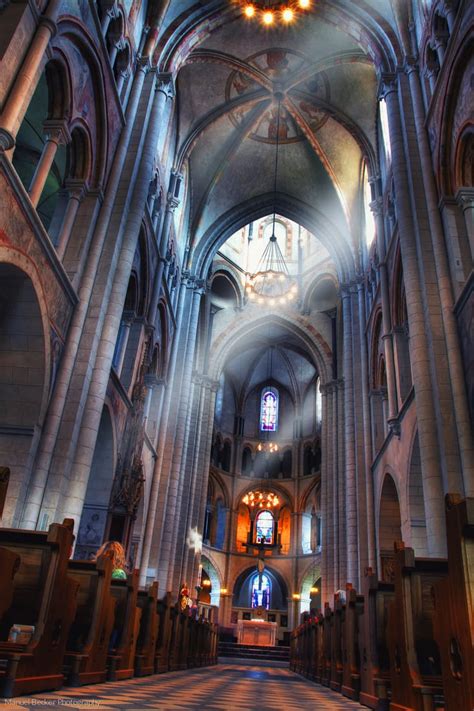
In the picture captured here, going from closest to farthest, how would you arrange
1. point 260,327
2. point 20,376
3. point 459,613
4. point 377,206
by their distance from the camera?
1. point 459,613
2. point 20,376
3. point 377,206
4. point 260,327

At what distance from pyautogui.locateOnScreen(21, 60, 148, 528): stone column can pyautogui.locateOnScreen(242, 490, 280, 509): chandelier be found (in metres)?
26.7

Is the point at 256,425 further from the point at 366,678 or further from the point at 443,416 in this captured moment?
the point at 366,678

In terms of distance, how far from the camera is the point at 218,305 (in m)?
31.5

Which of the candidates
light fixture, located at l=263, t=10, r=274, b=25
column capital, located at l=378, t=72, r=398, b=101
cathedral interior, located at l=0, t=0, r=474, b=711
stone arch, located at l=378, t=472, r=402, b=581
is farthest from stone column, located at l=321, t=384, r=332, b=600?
light fixture, located at l=263, t=10, r=274, b=25

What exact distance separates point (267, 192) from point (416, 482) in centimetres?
1699

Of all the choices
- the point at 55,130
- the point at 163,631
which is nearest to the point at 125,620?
the point at 163,631

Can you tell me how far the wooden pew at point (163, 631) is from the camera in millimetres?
8859

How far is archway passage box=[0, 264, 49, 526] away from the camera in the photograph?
367 inches

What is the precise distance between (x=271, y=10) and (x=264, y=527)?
93.3 ft

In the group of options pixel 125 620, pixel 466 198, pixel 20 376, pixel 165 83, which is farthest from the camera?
pixel 165 83

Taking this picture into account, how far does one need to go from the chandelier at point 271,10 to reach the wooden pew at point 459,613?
A: 62.5ft

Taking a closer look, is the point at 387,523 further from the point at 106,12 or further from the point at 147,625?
the point at 106,12

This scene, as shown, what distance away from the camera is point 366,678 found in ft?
21.2

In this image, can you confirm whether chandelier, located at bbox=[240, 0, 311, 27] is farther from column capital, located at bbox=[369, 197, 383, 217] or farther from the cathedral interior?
column capital, located at bbox=[369, 197, 383, 217]
